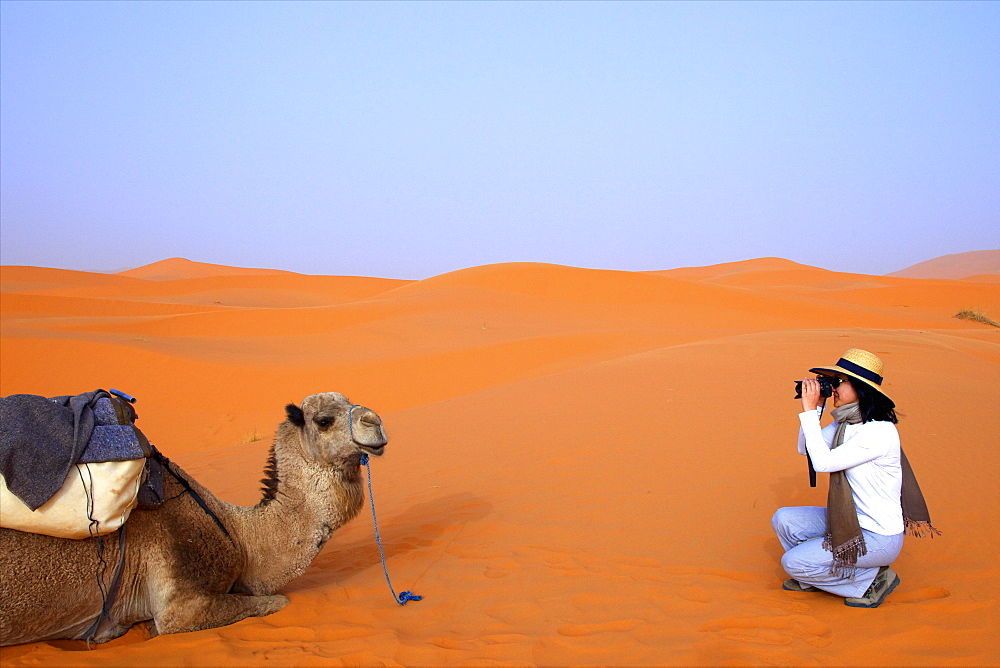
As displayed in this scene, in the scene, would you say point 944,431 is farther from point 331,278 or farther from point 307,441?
point 331,278

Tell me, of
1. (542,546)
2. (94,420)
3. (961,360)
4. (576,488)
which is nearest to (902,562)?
(542,546)

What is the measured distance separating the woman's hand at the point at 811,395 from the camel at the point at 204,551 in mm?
2707

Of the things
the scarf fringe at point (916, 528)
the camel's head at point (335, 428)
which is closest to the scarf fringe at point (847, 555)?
the scarf fringe at point (916, 528)

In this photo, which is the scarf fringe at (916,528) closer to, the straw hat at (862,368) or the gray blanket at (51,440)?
the straw hat at (862,368)

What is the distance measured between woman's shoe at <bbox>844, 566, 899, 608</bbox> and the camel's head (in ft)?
10.6

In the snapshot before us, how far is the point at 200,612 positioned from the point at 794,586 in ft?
12.9

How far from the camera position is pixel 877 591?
4.25 metres

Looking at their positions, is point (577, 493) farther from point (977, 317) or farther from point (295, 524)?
point (977, 317)

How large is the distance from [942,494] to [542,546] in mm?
4173

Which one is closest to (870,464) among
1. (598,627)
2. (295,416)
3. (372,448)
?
(598,627)

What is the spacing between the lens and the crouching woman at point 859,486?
13.4 ft

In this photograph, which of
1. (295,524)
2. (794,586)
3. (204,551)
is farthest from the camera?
(794,586)

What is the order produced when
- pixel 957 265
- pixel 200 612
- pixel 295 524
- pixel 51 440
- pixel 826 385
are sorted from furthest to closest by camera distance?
pixel 957 265 < pixel 295 524 < pixel 826 385 < pixel 200 612 < pixel 51 440

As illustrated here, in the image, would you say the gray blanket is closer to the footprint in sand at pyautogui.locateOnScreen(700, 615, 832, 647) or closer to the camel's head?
the camel's head
